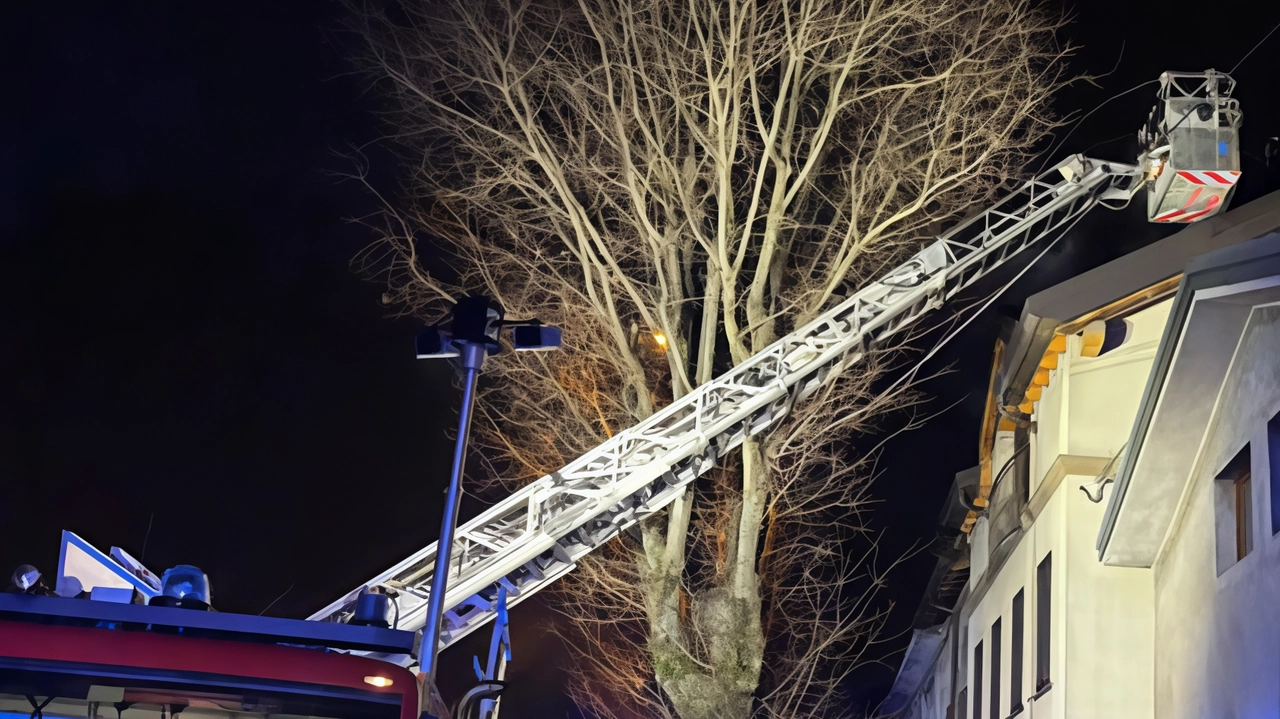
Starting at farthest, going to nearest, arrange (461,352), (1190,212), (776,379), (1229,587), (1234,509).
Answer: (1190,212) < (776,379) < (1234,509) < (1229,587) < (461,352)

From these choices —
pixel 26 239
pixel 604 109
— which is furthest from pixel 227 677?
pixel 26 239

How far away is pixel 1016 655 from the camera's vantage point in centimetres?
1391

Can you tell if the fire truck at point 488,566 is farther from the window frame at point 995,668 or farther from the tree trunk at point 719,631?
the window frame at point 995,668

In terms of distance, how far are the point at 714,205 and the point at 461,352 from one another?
9712mm

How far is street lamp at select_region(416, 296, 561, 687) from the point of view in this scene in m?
6.33

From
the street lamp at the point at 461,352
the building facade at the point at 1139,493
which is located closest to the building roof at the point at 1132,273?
the building facade at the point at 1139,493

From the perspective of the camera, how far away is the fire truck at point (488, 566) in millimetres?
4715

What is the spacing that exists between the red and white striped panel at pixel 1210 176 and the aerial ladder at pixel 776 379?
0.5 inches

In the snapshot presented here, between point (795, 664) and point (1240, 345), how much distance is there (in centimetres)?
963

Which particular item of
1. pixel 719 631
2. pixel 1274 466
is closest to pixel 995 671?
pixel 719 631

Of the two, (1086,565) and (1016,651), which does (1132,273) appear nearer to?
(1086,565)

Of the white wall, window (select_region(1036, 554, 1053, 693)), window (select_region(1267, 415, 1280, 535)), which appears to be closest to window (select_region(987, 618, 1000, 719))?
window (select_region(1036, 554, 1053, 693))

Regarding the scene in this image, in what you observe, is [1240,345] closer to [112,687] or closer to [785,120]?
[112,687]

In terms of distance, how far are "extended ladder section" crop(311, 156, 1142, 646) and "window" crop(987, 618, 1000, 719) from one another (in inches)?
158
